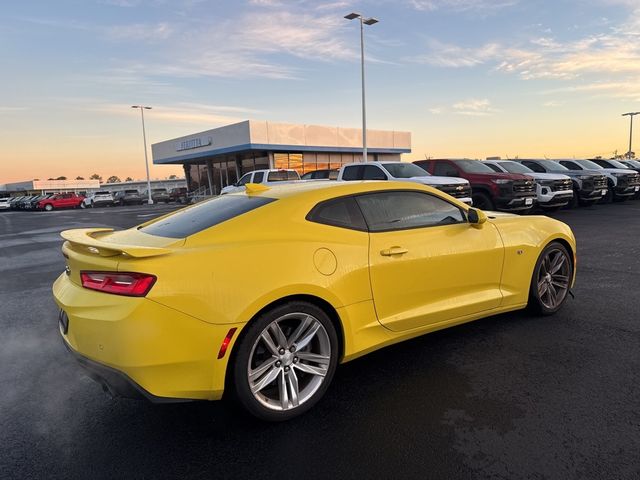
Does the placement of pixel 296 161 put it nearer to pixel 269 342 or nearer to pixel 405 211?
pixel 405 211

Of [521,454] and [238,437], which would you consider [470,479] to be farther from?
[238,437]

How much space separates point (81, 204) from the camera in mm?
45000

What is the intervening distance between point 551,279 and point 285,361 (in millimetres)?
3209

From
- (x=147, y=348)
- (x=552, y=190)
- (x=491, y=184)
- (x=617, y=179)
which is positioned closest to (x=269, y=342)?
(x=147, y=348)

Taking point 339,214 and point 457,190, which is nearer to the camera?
point 339,214

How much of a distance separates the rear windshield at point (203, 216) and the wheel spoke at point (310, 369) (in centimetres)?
110

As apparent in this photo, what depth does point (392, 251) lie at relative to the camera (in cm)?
339

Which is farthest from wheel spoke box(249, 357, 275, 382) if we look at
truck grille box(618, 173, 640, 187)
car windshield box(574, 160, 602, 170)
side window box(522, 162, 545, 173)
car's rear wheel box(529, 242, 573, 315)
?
truck grille box(618, 173, 640, 187)

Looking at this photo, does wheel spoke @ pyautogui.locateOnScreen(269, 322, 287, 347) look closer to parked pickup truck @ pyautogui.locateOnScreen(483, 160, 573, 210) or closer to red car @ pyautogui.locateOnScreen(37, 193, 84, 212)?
parked pickup truck @ pyautogui.locateOnScreen(483, 160, 573, 210)

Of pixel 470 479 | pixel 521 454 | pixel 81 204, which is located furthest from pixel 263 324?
pixel 81 204

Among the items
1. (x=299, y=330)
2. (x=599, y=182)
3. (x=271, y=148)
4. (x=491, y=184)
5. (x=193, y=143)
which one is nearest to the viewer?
(x=299, y=330)

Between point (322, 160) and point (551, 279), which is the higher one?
point (322, 160)

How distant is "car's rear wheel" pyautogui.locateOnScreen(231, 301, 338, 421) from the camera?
277 centimetres

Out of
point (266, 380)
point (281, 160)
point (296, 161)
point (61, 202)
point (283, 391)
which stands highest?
point (281, 160)
